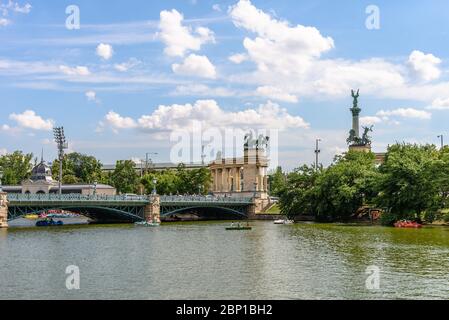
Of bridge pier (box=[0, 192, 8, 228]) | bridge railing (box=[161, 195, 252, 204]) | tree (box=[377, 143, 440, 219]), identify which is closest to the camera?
bridge pier (box=[0, 192, 8, 228])

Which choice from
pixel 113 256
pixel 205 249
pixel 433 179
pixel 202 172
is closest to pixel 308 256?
pixel 205 249

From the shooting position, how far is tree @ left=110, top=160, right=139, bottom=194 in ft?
551

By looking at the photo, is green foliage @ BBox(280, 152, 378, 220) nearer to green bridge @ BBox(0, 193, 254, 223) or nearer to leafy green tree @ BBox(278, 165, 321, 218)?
leafy green tree @ BBox(278, 165, 321, 218)

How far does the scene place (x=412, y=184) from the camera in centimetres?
8738

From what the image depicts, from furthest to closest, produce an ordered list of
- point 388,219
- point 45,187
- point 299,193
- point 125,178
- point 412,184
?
point 125,178 → point 45,187 → point 299,193 → point 388,219 → point 412,184

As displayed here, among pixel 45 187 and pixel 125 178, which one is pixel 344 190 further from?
pixel 45 187

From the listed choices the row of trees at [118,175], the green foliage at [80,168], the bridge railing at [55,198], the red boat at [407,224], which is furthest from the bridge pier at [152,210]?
A: the green foliage at [80,168]

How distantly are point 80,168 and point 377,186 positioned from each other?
113696 mm

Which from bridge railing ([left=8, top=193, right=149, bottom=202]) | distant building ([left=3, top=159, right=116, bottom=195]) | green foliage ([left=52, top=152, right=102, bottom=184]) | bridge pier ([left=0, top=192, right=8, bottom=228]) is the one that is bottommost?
bridge pier ([left=0, top=192, right=8, bottom=228])

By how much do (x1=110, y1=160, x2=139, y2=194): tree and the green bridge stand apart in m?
39.2

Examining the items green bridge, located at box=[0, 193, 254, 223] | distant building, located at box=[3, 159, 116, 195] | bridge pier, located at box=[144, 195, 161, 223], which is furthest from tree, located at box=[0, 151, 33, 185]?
bridge pier, located at box=[144, 195, 161, 223]

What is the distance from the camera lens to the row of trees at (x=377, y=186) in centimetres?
8512

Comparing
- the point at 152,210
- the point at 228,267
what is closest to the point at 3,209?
the point at 152,210
